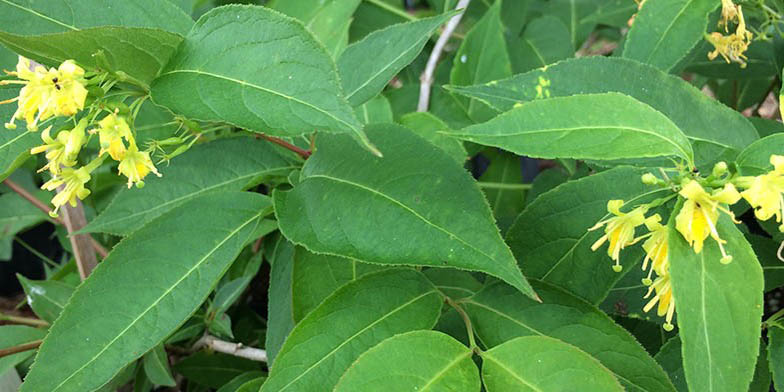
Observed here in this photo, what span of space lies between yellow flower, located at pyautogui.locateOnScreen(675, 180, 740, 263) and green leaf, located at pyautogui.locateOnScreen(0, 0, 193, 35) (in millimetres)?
527

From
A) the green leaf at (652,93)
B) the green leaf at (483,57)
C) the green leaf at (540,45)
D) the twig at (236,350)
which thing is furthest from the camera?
the green leaf at (540,45)

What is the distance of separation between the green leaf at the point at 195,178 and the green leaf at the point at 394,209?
0.13 metres

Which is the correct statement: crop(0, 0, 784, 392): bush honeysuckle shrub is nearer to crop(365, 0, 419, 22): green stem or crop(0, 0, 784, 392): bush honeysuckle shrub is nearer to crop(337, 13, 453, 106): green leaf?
crop(337, 13, 453, 106): green leaf

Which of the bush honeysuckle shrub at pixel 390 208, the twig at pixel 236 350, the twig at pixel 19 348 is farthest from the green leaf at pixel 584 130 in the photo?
the twig at pixel 19 348

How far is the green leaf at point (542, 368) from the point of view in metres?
0.64

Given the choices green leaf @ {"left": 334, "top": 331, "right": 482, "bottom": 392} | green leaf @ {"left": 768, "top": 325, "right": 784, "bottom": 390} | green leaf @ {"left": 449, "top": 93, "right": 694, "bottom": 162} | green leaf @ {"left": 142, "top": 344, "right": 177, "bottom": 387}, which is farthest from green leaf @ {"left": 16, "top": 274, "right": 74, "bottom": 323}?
green leaf @ {"left": 768, "top": 325, "right": 784, "bottom": 390}

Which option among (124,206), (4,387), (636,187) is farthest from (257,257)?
(636,187)

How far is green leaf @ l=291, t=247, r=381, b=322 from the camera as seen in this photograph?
82cm

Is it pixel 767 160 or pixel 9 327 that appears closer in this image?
pixel 767 160

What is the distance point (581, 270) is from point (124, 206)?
58cm

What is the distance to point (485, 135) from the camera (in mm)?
633

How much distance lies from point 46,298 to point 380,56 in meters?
0.63

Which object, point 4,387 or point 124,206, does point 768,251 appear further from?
point 4,387

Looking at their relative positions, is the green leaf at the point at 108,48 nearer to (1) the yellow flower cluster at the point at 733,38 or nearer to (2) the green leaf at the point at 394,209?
(2) the green leaf at the point at 394,209
